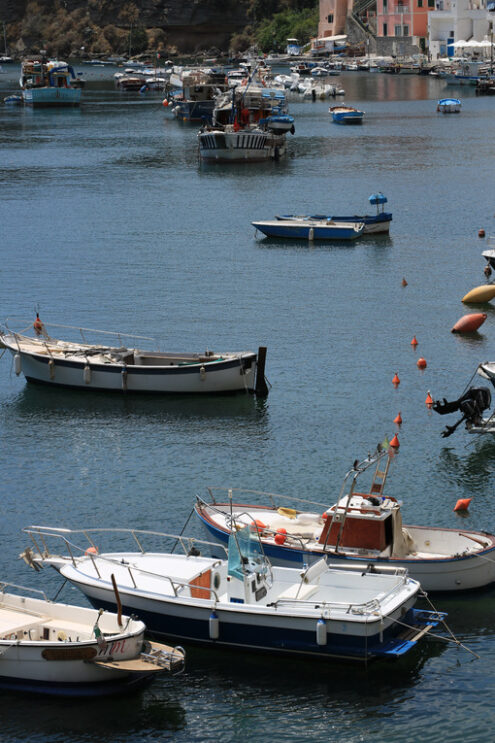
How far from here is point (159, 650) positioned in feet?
93.3

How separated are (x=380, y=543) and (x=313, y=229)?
5290 cm

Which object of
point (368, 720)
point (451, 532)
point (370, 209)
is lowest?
point (368, 720)

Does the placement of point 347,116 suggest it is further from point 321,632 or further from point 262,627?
point 321,632

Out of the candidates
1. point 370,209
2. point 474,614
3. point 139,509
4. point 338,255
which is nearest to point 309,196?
point 370,209

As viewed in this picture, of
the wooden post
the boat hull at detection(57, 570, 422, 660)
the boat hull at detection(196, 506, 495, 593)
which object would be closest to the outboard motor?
the wooden post

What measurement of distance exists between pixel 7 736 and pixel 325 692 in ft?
24.7

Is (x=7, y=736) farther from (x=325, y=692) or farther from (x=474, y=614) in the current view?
(x=474, y=614)

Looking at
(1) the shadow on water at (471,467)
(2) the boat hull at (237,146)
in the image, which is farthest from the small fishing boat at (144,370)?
(2) the boat hull at (237,146)

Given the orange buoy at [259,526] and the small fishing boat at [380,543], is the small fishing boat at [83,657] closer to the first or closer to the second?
the small fishing boat at [380,543]

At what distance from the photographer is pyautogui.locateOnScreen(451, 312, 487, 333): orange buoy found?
60.3 m

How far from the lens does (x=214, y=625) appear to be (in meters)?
29.3

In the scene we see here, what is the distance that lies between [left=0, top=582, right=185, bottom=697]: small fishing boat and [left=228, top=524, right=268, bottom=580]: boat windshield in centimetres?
259

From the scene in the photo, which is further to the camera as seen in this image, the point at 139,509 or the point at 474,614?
the point at 139,509

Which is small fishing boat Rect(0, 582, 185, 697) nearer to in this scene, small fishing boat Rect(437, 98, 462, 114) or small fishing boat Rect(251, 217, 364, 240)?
small fishing boat Rect(251, 217, 364, 240)
